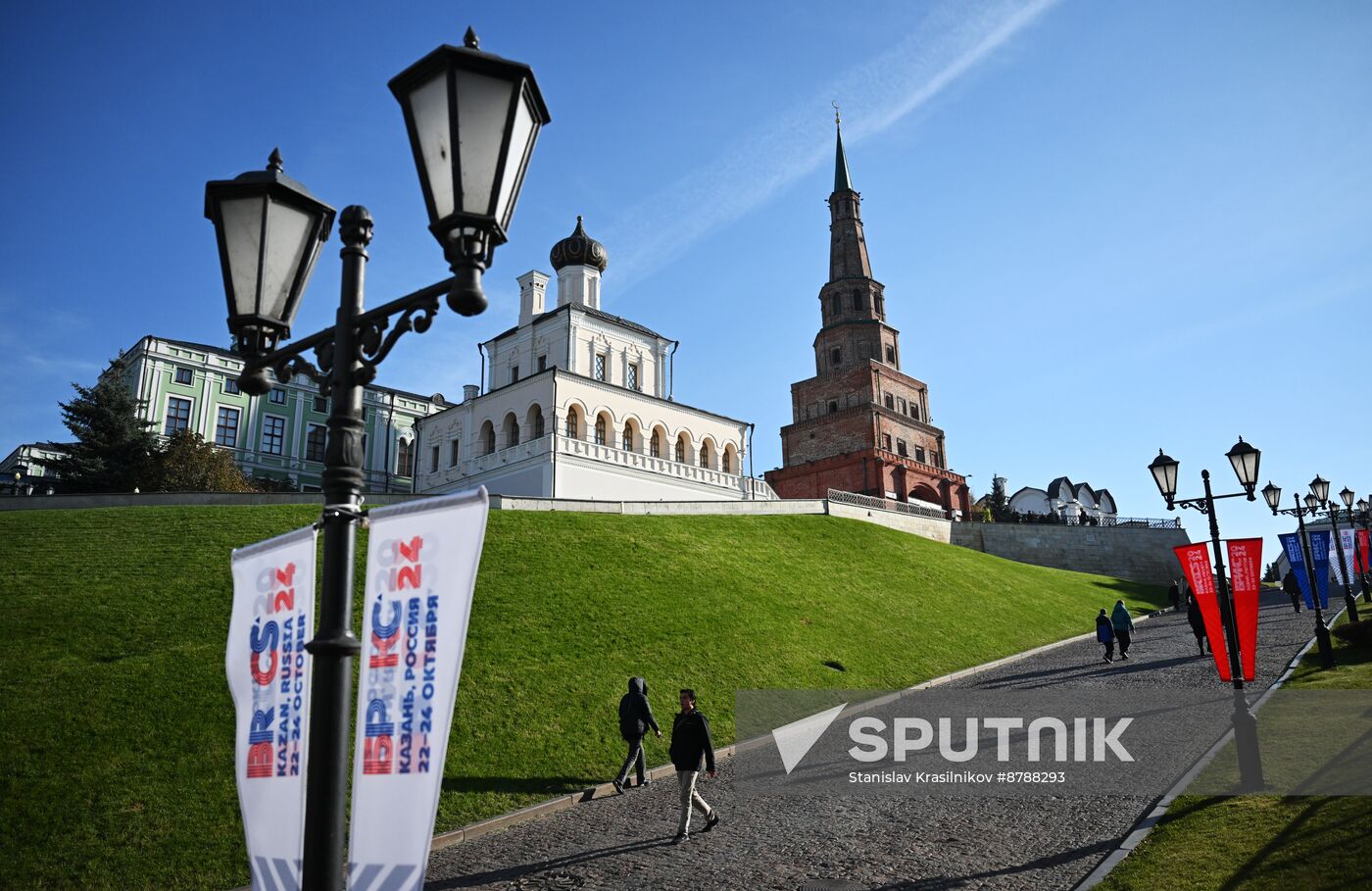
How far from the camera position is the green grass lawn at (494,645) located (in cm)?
1202

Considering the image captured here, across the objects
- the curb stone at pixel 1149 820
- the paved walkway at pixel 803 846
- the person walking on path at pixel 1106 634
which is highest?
the person walking on path at pixel 1106 634

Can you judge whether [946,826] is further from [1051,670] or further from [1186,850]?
[1051,670]

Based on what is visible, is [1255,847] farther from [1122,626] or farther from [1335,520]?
[1335,520]

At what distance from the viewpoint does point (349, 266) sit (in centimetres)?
464

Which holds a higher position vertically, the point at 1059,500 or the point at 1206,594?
the point at 1059,500

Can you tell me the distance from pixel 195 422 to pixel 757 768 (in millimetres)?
46641

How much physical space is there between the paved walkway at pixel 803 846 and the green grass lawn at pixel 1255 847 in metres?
0.58

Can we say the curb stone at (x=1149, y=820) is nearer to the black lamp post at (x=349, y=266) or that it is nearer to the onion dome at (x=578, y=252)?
the black lamp post at (x=349, y=266)

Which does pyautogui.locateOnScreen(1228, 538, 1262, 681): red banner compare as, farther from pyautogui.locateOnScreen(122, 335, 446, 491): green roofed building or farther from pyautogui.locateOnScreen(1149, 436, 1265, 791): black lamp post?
pyautogui.locateOnScreen(122, 335, 446, 491): green roofed building

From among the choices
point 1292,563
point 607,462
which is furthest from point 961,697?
point 607,462

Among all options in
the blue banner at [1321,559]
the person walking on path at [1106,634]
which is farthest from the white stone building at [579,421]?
the blue banner at [1321,559]

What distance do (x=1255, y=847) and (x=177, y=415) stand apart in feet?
177

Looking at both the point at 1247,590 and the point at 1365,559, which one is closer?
the point at 1247,590

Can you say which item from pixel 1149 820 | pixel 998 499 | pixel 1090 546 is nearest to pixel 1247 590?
pixel 1149 820
